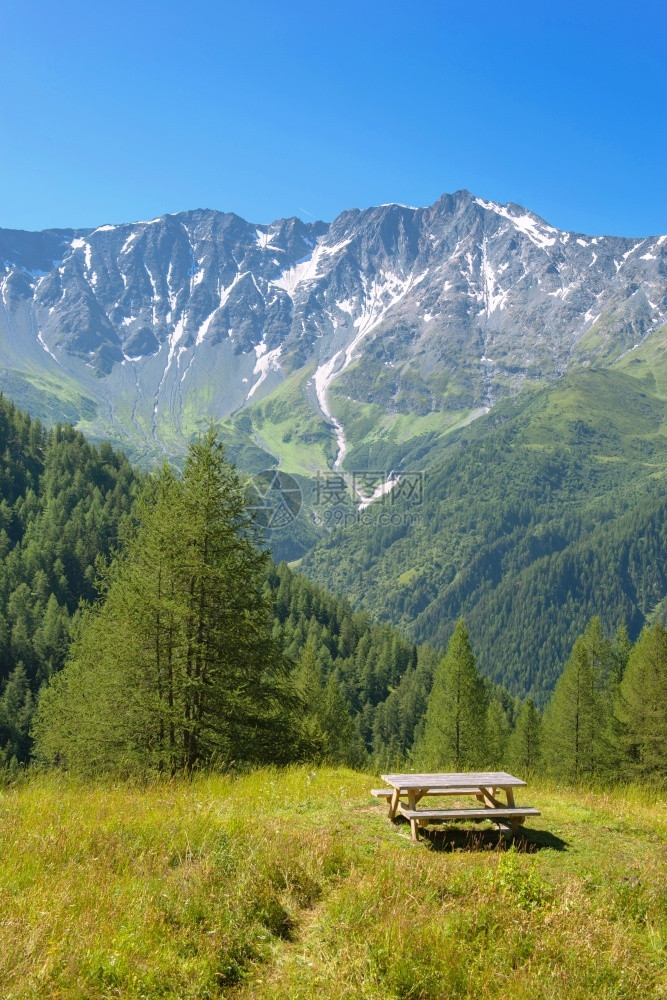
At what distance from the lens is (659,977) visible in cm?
716

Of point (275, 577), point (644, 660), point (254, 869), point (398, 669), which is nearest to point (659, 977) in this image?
point (254, 869)

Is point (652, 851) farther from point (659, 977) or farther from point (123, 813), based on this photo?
point (123, 813)

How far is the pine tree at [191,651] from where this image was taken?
18.3 m

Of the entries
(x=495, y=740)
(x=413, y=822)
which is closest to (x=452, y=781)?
(x=413, y=822)

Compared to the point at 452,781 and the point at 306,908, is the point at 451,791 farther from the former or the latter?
the point at 306,908

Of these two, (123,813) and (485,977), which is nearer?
(485,977)

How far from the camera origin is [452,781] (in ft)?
38.1

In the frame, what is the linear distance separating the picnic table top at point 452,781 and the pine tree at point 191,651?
293 inches

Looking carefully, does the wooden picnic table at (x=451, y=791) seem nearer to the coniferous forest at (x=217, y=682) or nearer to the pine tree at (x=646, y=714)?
the coniferous forest at (x=217, y=682)

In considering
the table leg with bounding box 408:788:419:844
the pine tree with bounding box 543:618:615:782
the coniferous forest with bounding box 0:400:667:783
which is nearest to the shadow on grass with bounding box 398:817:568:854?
Result: the table leg with bounding box 408:788:419:844

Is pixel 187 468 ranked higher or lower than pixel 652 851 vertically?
higher

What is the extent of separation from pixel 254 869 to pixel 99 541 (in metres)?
126

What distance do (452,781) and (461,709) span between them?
99.4 feet

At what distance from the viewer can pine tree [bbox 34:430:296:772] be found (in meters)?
18.3
